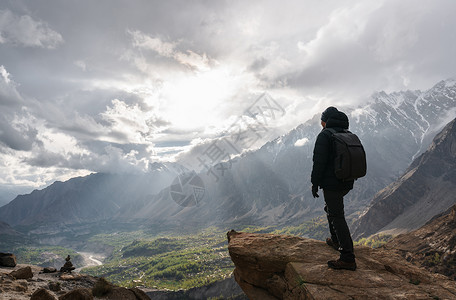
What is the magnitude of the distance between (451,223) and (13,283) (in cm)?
6647

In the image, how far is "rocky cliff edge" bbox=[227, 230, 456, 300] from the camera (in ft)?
24.6

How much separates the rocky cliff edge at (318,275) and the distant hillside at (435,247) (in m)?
24.1

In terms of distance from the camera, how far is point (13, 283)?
13.5 metres

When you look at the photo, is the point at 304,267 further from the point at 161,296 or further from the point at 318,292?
the point at 161,296

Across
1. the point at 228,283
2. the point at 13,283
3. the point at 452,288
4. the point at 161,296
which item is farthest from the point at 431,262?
the point at 161,296

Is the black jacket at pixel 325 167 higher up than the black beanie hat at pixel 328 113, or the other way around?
the black beanie hat at pixel 328 113

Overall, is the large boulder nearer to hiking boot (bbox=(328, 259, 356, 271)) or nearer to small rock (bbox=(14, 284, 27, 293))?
small rock (bbox=(14, 284, 27, 293))

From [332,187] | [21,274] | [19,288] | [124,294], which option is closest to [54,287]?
[19,288]

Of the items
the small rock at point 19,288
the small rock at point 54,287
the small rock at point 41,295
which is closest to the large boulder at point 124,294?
the small rock at point 54,287

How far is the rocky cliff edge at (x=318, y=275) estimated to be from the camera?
24.6ft

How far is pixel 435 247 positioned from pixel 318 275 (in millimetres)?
41903

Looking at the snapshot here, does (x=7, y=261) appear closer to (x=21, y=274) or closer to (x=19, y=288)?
(x=21, y=274)

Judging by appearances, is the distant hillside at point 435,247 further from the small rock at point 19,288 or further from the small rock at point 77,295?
Result: the small rock at point 19,288

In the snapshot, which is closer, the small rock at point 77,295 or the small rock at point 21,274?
the small rock at point 77,295
